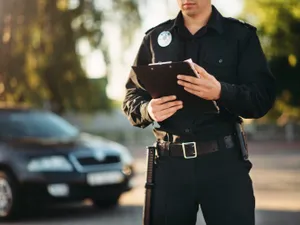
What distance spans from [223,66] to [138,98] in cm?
45

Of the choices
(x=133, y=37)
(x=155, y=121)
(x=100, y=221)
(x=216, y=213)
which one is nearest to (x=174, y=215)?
(x=216, y=213)

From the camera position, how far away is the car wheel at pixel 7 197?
855cm

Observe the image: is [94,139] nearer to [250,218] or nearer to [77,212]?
[77,212]

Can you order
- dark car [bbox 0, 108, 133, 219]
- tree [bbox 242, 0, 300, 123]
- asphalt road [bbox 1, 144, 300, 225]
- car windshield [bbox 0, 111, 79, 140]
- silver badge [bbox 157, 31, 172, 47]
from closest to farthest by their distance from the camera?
silver badge [bbox 157, 31, 172, 47] < asphalt road [bbox 1, 144, 300, 225] < dark car [bbox 0, 108, 133, 219] < car windshield [bbox 0, 111, 79, 140] < tree [bbox 242, 0, 300, 123]

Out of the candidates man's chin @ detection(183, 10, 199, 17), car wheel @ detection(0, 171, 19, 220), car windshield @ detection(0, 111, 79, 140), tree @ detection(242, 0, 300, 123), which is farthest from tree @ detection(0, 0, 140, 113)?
man's chin @ detection(183, 10, 199, 17)

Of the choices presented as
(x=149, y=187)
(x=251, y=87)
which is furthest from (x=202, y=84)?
(x=149, y=187)

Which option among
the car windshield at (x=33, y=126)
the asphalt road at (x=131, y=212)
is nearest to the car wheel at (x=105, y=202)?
the asphalt road at (x=131, y=212)

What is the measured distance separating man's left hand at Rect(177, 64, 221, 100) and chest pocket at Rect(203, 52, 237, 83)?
22 centimetres

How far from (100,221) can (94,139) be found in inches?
68.1

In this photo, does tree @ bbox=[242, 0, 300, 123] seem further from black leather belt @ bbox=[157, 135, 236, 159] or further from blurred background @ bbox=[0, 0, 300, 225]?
black leather belt @ bbox=[157, 135, 236, 159]

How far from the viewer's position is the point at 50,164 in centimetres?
865

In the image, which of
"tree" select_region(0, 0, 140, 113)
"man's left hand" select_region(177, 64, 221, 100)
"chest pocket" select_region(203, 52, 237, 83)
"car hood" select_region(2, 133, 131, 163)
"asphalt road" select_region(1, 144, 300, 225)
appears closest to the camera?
"man's left hand" select_region(177, 64, 221, 100)

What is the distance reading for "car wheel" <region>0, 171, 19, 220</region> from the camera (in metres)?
8.55

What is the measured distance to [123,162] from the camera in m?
9.39
